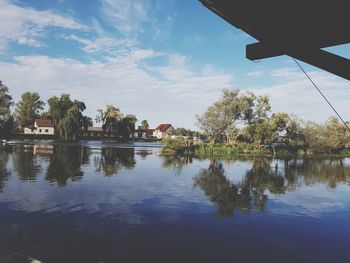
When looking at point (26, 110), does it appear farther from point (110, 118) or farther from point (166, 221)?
point (166, 221)

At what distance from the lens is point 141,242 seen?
998cm

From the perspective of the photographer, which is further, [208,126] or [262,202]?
[208,126]

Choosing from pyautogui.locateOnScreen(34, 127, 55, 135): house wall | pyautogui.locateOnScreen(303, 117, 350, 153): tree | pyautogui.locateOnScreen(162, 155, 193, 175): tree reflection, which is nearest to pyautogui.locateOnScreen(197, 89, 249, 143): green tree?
pyautogui.locateOnScreen(303, 117, 350, 153): tree

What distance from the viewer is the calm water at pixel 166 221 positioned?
930 centimetres

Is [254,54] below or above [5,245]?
above

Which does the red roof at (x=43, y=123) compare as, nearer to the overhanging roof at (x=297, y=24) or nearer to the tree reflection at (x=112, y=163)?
the tree reflection at (x=112, y=163)

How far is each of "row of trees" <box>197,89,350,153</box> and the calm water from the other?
144ft

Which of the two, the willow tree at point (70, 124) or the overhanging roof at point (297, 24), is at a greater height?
the willow tree at point (70, 124)

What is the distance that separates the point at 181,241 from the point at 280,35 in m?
8.14

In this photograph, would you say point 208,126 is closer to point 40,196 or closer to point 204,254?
point 40,196

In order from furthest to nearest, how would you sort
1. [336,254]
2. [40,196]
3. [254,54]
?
[40,196] → [336,254] → [254,54]

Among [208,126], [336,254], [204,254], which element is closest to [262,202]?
[336,254]

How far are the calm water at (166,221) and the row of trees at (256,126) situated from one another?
4380 centimetres

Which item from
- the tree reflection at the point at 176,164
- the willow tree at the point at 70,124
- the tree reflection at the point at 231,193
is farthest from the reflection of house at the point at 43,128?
the tree reflection at the point at 231,193
